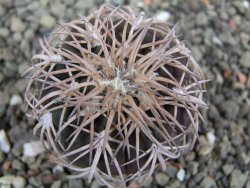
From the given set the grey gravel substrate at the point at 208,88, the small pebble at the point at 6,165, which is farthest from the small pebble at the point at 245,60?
the small pebble at the point at 6,165

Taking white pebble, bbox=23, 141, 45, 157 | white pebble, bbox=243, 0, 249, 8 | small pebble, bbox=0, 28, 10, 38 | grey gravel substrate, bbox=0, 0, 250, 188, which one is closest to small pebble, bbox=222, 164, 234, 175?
grey gravel substrate, bbox=0, 0, 250, 188

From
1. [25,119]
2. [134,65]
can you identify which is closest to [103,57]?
[134,65]

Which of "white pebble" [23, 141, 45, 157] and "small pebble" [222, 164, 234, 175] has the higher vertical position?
"small pebble" [222, 164, 234, 175]

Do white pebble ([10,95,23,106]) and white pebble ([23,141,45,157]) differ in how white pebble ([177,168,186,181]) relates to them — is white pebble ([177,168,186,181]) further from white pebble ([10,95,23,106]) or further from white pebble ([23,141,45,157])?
white pebble ([10,95,23,106])

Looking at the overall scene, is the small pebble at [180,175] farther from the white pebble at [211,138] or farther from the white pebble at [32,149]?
the white pebble at [32,149]

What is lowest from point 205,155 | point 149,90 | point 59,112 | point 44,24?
point 205,155

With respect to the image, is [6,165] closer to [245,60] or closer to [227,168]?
[227,168]

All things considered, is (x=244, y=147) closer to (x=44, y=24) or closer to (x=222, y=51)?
(x=222, y=51)
